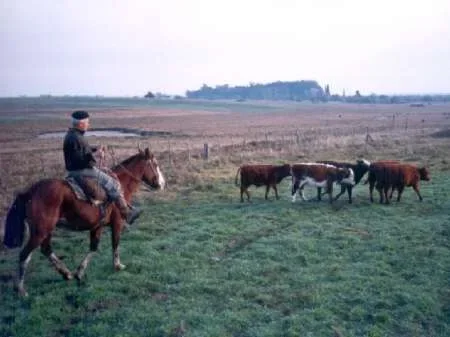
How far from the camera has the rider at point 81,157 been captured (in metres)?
7.69

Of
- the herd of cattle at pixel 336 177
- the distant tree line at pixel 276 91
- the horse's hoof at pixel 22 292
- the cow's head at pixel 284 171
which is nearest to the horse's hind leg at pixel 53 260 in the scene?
the horse's hoof at pixel 22 292

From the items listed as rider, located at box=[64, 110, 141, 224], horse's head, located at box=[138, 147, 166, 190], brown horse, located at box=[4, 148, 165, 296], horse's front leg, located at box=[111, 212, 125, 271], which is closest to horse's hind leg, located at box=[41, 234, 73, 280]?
brown horse, located at box=[4, 148, 165, 296]

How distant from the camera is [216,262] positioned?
8750 mm

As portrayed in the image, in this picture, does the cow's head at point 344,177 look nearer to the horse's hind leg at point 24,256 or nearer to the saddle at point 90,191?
the saddle at point 90,191

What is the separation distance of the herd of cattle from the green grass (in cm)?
170

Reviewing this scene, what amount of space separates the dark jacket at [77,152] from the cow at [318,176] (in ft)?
25.3

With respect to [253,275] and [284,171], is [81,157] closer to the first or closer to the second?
[253,275]

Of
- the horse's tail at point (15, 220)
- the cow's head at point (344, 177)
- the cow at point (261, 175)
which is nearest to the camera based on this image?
the horse's tail at point (15, 220)

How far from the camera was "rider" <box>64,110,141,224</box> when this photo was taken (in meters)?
7.69

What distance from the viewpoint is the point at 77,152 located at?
25.3 ft

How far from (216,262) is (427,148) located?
20.0m

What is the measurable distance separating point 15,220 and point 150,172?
105 inches

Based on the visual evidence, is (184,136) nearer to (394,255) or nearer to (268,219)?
(268,219)

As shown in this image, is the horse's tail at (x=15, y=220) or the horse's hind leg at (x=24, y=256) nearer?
the horse's hind leg at (x=24, y=256)
